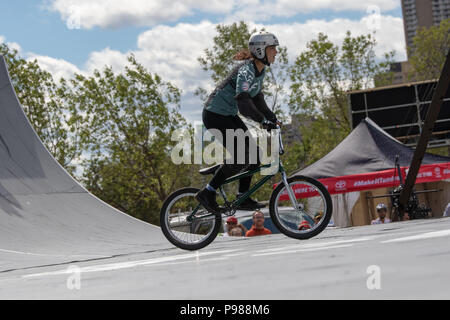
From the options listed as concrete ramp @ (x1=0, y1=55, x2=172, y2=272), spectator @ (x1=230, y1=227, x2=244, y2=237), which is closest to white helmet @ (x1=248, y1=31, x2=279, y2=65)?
concrete ramp @ (x1=0, y1=55, x2=172, y2=272)

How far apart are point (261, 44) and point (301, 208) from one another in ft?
5.20

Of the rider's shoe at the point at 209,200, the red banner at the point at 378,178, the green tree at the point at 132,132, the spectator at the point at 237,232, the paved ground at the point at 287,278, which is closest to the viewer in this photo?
the paved ground at the point at 287,278

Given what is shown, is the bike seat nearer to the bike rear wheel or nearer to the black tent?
the bike rear wheel

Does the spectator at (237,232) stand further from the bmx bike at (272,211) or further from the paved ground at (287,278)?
the paved ground at (287,278)

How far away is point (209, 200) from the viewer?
530 centimetres

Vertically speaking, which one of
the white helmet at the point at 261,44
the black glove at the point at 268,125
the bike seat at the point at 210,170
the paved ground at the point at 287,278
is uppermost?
the white helmet at the point at 261,44

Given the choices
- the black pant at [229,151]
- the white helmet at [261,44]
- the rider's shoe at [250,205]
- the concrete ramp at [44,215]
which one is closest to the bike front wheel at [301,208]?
the rider's shoe at [250,205]

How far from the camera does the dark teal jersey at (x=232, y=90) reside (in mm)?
5102

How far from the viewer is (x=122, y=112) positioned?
34.5 meters

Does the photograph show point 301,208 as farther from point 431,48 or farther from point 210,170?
point 431,48

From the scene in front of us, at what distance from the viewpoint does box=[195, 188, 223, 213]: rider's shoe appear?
17.4 feet

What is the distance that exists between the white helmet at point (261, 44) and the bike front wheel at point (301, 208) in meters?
1.17

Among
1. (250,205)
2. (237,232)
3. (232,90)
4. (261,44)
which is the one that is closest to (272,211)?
(250,205)

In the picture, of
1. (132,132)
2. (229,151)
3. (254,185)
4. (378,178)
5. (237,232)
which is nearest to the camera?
(229,151)
